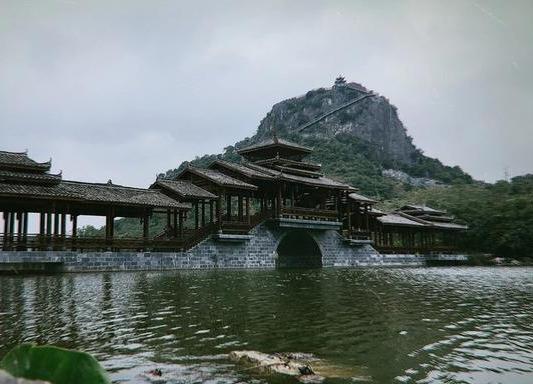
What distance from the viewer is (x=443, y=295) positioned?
51.5 ft

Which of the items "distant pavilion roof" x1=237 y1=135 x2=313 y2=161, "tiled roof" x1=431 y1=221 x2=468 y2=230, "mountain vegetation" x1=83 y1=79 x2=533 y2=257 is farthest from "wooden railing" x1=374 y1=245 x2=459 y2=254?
"distant pavilion roof" x1=237 y1=135 x2=313 y2=161

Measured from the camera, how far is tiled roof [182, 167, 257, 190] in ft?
99.0

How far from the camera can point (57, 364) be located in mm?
1057

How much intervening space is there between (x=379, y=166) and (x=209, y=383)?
8427 cm

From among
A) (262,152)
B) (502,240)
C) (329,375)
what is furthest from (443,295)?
(502,240)

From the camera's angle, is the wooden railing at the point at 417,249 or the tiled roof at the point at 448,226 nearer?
the wooden railing at the point at 417,249

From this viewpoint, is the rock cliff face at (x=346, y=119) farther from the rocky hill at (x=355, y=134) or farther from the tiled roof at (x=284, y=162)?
the tiled roof at (x=284, y=162)

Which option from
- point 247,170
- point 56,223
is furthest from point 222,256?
point 56,223

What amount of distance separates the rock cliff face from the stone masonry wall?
174 ft

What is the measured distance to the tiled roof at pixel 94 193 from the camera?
22531mm

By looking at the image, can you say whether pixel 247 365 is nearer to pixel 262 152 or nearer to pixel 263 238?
pixel 263 238

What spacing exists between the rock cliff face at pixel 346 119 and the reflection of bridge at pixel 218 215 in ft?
157

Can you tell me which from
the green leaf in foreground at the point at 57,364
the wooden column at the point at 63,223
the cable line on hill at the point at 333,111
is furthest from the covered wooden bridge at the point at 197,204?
the cable line on hill at the point at 333,111

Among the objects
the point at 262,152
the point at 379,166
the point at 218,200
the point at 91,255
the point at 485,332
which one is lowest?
the point at 485,332
